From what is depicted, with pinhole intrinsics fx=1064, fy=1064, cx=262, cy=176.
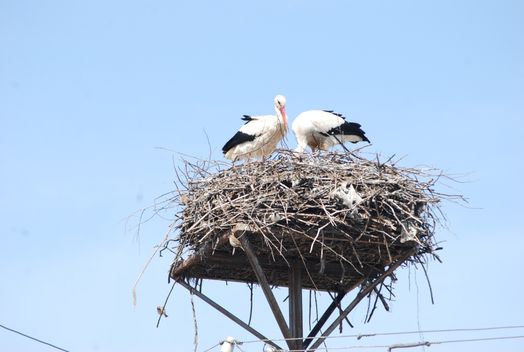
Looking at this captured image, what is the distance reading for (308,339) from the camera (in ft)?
33.1

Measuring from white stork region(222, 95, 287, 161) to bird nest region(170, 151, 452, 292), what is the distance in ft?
7.49

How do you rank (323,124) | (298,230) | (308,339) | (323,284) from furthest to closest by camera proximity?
(323,124) → (323,284) → (308,339) → (298,230)

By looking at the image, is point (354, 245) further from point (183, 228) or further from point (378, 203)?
point (183, 228)

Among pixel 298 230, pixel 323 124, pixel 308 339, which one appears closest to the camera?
pixel 298 230

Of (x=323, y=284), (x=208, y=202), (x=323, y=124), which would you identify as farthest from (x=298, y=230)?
(x=323, y=124)

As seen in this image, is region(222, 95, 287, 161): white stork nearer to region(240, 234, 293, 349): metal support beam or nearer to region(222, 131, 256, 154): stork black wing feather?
region(222, 131, 256, 154): stork black wing feather

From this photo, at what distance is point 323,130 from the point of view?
42.0 ft

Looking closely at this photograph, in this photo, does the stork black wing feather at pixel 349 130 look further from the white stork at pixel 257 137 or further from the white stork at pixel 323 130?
the white stork at pixel 257 137

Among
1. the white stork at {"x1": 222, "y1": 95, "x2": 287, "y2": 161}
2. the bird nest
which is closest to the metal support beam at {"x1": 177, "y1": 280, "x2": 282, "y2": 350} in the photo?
the bird nest

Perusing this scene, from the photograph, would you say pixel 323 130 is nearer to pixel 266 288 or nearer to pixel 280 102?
pixel 280 102

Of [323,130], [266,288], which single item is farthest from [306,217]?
[323,130]

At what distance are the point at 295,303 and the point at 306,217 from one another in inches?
44.4

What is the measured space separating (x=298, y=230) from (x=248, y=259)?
0.67m

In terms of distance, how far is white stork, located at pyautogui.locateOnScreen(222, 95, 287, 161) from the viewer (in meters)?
12.9
